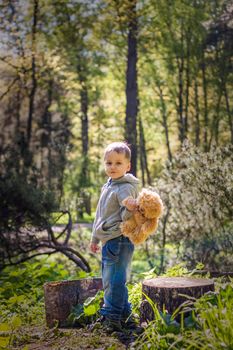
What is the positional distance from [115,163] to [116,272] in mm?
1000

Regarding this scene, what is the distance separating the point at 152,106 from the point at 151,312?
24016 mm

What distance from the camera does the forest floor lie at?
4.53 meters

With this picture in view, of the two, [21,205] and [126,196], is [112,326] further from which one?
[21,205]

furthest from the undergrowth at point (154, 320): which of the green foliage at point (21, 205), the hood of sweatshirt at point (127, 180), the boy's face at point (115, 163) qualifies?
the boy's face at point (115, 163)

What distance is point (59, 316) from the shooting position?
5.59 m

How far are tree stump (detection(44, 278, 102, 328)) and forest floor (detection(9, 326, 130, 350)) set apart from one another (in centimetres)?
30

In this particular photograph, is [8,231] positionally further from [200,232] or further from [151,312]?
[151,312]

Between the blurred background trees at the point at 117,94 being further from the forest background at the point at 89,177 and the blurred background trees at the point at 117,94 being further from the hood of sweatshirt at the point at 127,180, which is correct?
the hood of sweatshirt at the point at 127,180

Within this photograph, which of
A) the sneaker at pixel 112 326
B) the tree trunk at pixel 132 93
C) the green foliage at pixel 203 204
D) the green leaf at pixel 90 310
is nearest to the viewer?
the sneaker at pixel 112 326

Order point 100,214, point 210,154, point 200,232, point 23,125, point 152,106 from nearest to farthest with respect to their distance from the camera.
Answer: point 100,214, point 210,154, point 200,232, point 23,125, point 152,106

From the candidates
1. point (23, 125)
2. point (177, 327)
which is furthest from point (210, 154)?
point (23, 125)

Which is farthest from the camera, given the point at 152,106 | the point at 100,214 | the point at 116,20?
the point at 152,106

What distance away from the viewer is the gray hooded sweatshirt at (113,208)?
4961mm

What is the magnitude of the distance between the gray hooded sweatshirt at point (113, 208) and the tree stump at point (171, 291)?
0.62 m
